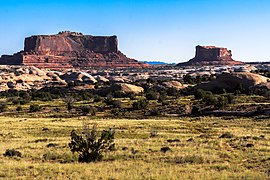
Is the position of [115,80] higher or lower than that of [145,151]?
higher

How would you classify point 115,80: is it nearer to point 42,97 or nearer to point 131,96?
point 42,97

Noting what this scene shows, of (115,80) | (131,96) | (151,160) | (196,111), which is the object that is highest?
(115,80)

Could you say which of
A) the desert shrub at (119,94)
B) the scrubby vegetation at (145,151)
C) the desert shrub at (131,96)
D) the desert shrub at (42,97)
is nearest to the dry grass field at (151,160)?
the scrubby vegetation at (145,151)

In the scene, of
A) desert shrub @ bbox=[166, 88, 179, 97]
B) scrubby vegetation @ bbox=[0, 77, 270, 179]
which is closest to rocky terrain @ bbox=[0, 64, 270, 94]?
desert shrub @ bbox=[166, 88, 179, 97]

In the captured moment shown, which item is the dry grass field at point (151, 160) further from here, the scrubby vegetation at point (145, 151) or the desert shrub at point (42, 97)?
the desert shrub at point (42, 97)

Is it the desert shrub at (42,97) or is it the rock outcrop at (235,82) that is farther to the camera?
the desert shrub at (42,97)

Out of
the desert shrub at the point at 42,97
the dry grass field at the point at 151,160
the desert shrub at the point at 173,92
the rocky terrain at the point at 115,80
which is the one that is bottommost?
the desert shrub at the point at 42,97

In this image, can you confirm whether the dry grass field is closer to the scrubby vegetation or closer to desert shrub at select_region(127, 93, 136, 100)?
the scrubby vegetation

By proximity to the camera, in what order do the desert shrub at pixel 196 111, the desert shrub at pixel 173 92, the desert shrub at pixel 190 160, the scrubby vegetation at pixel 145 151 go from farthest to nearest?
1. the desert shrub at pixel 173 92
2. the desert shrub at pixel 196 111
3. the desert shrub at pixel 190 160
4. the scrubby vegetation at pixel 145 151

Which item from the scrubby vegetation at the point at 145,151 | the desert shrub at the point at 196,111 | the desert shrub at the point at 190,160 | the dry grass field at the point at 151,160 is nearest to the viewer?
the dry grass field at the point at 151,160

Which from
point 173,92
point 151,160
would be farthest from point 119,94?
point 151,160

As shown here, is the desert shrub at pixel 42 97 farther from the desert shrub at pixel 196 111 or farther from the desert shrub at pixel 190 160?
the desert shrub at pixel 190 160

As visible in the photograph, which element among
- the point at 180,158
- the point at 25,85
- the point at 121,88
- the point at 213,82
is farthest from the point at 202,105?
the point at 25,85

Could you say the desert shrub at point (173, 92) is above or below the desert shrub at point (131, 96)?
above
